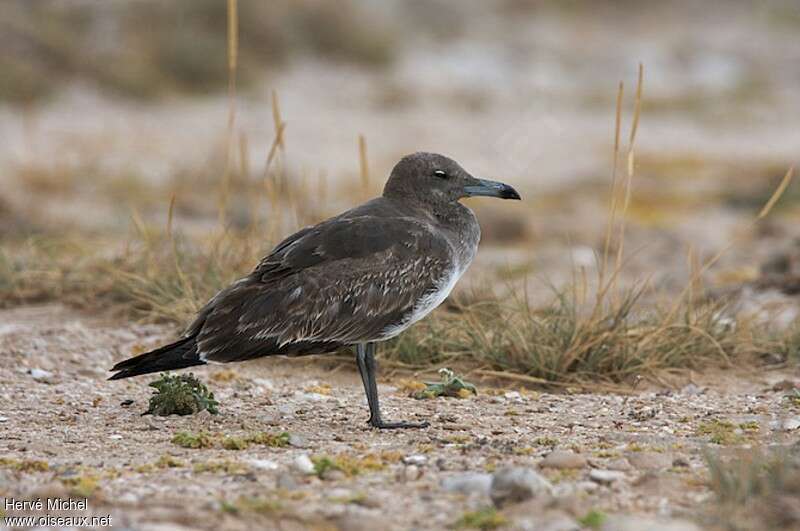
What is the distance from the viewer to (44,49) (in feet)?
51.5

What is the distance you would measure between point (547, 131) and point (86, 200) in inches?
284

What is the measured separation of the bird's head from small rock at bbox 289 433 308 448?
1.27 m

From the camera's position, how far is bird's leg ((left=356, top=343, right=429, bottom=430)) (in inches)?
198

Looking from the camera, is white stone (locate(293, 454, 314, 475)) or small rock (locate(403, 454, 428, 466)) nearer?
white stone (locate(293, 454, 314, 475))

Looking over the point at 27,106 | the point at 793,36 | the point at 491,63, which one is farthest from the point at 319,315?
the point at 793,36

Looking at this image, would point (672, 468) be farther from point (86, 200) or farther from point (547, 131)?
point (547, 131)

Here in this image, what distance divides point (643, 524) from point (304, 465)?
1.18 meters

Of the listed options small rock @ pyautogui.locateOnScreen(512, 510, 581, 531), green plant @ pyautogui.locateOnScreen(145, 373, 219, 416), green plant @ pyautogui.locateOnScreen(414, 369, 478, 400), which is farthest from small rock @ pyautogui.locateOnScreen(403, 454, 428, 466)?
green plant @ pyautogui.locateOnScreen(414, 369, 478, 400)

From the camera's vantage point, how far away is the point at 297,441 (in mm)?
4699

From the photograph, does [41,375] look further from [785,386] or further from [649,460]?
[785,386]

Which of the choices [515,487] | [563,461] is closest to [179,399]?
[563,461]

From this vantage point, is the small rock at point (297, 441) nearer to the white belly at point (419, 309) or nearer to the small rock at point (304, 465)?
the small rock at point (304, 465)

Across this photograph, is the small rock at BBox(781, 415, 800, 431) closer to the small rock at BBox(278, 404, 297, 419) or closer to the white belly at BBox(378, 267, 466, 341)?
the white belly at BBox(378, 267, 466, 341)

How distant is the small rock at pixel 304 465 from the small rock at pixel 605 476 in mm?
906
